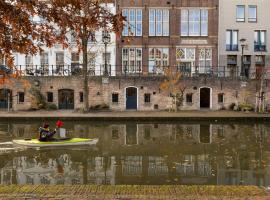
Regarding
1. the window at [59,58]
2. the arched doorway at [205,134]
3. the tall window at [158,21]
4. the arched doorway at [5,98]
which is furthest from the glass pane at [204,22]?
the arched doorway at [5,98]

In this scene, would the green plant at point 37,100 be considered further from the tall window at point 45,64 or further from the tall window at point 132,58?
the tall window at point 132,58

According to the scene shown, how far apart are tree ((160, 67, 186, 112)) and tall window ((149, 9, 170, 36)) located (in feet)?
20.0

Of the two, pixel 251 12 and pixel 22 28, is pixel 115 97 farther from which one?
pixel 22 28

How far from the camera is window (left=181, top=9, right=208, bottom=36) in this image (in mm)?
38812

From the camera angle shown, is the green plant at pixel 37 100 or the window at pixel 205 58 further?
the window at pixel 205 58

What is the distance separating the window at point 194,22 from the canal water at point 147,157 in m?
15.3

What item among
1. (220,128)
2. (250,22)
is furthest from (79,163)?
(250,22)

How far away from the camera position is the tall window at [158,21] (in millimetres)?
38750

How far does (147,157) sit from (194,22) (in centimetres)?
2467

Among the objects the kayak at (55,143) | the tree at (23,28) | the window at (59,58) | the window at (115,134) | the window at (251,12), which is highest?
the window at (251,12)

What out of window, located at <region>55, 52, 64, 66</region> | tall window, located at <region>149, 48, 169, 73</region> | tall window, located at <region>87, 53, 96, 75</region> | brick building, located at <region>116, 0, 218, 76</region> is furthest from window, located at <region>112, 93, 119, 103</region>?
window, located at <region>55, 52, 64, 66</region>

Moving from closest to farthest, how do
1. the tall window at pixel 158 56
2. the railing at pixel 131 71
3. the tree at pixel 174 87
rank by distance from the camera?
the tree at pixel 174 87
the railing at pixel 131 71
the tall window at pixel 158 56

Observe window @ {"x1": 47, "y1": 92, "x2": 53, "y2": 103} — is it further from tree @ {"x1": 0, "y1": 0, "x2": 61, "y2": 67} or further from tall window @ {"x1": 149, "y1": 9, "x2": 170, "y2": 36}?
tree @ {"x1": 0, "y1": 0, "x2": 61, "y2": 67}

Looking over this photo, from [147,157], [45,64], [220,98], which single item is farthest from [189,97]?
[147,157]
